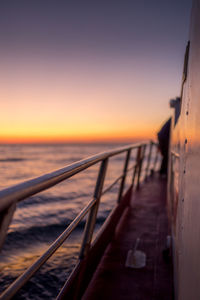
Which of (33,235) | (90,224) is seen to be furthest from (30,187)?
(33,235)

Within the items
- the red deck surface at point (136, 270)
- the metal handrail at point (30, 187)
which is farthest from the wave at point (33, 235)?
the metal handrail at point (30, 187)

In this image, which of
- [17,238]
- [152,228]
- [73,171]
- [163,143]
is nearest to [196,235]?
[73,171]

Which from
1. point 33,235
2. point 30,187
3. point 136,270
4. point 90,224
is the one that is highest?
point 30,187

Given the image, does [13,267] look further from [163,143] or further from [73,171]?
[163,143]

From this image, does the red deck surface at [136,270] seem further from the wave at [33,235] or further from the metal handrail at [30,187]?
the wave at [33,235]

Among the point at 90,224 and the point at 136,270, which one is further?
the point at 136,270

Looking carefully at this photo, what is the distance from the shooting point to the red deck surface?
179 cm

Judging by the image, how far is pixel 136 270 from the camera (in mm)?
2123

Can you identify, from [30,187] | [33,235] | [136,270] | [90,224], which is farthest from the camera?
[33,235]

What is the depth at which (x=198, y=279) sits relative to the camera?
661 mm

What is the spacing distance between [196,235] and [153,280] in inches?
59.0

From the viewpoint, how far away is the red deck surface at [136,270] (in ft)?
5.88

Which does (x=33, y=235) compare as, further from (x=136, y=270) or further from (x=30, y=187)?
(x=30, y=187)

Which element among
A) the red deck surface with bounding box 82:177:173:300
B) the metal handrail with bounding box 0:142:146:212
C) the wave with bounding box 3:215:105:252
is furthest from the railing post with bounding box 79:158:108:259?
the wave with bounding box 3:215:105:252
